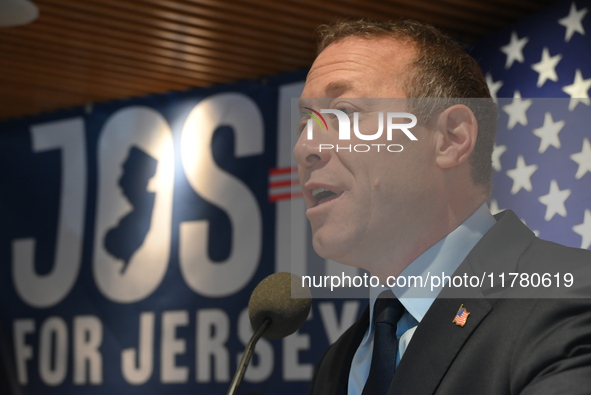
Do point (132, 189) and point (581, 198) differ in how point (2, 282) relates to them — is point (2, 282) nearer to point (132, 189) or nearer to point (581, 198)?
point (132, 189)

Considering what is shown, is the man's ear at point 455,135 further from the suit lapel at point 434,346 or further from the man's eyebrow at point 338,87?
the suit lapel at point 434,346

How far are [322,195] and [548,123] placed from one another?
3.11 metres

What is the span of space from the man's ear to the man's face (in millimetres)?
28

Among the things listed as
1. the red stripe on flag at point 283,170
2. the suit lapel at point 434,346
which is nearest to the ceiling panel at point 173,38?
the red stripe on flag at point 283,170

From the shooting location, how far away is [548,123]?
14.1 ft

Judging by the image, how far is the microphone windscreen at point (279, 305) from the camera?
1.58 metres

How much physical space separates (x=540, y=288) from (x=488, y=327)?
0.36ft

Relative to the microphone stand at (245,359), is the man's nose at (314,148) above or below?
above

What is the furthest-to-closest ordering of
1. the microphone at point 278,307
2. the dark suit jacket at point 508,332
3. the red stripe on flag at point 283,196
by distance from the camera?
the red stripe on flag at point 283,196, the microphone at point 278,307, the dark suit jacket at point 508,332

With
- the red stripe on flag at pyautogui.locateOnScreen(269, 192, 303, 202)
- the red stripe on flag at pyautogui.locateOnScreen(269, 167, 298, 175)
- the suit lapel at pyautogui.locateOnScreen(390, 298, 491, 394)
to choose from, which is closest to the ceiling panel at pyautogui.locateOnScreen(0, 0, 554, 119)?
the red stripe on flag at pyautogui.locateOnScreen(269, 167, 298, 175)

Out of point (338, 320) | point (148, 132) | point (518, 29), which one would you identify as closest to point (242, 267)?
point (338, 320)

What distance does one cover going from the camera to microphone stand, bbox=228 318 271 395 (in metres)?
1.36

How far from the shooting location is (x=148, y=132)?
5.93m

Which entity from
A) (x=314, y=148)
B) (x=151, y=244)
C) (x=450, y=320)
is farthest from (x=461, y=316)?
(x=151, y=244)
